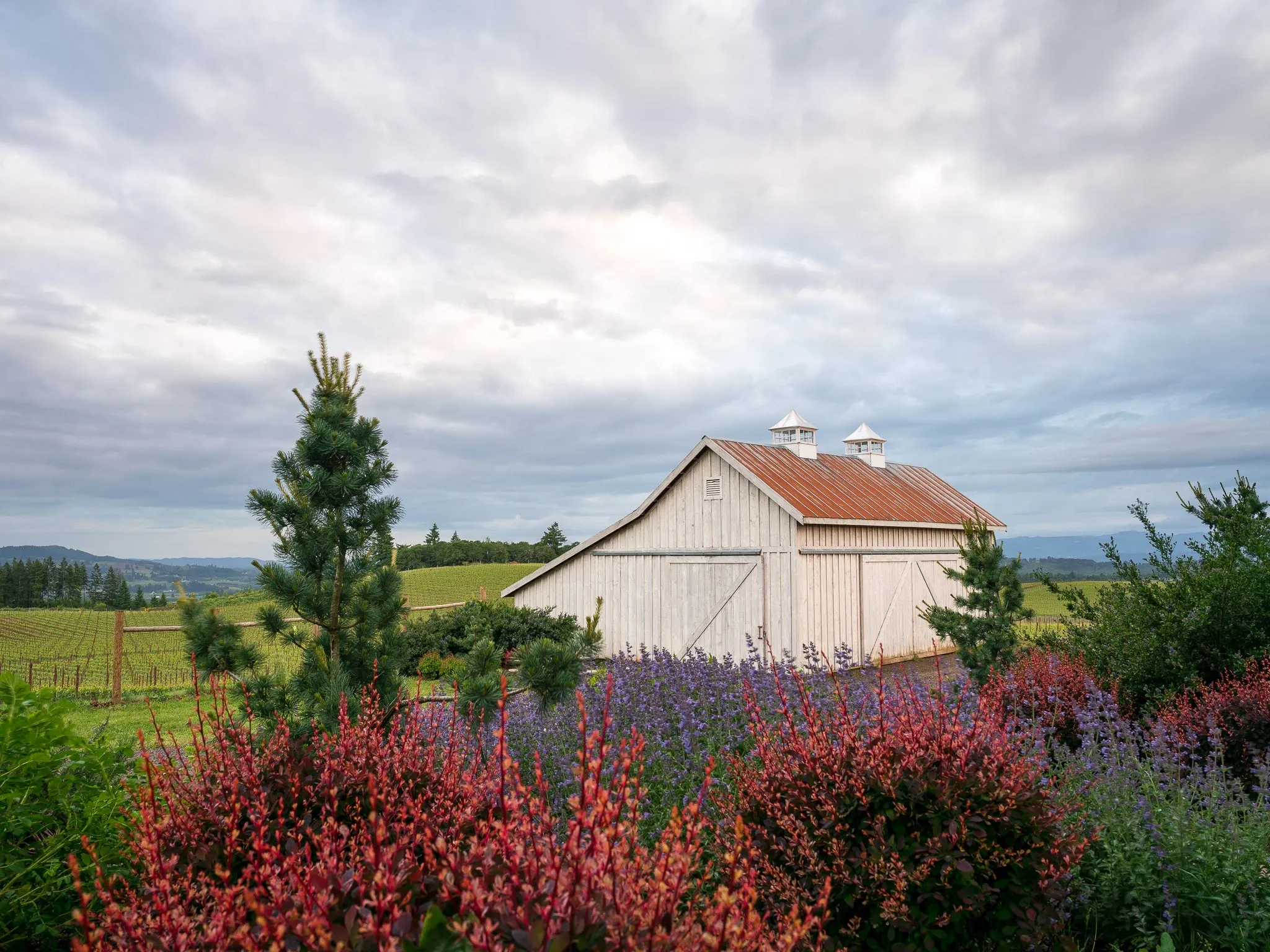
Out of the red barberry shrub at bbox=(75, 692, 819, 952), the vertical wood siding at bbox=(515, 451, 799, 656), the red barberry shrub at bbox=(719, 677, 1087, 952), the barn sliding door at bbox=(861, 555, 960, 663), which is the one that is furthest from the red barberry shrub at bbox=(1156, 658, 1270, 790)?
the barn sliding door at bbox=(861, 555, 960, 663)

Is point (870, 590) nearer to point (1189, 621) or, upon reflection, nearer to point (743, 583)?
point (743, 583)

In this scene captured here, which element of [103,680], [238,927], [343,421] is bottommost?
[103,680]

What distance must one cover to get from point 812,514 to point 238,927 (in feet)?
47.4

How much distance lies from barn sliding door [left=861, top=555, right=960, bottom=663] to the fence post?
15.7 meters

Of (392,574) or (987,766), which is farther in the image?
(392,574)

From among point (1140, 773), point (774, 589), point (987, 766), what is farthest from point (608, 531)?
point (987, 766)

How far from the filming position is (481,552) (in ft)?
162

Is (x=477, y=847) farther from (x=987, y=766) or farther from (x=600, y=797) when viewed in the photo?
(x=987, y=766)

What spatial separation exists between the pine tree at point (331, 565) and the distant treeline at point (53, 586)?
43.5m

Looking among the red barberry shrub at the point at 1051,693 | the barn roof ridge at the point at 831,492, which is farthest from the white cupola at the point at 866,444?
the red barberry shrub at the point at 1051,693

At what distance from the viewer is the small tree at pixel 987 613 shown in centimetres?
1077

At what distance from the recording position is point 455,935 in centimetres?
198

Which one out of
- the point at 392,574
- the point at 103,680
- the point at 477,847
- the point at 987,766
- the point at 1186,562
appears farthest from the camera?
the point at 103,680

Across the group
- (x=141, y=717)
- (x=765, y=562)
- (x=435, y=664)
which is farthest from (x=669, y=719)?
(x=435, y=664)
